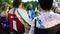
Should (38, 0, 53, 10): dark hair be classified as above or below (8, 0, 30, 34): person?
above

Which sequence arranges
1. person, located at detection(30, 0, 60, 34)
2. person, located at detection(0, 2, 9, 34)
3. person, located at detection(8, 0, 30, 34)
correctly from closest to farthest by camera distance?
person, located at detection(30, 0, 60, 34) → person, located at detection(8, 0, 30, 34) → person, located at detection(0, 2, 9, 34)

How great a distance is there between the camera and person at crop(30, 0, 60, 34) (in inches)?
135

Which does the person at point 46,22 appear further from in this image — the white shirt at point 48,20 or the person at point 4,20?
the person at point 4,20

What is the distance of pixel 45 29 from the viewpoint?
345 centimetres

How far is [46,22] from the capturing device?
11.4ft

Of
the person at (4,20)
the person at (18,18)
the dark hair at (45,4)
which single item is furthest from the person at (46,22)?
the person at (4,20)

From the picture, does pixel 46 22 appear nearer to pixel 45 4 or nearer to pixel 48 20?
pixel 48 20

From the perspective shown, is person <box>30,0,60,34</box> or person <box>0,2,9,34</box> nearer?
person <box>30,0,60,34</box>

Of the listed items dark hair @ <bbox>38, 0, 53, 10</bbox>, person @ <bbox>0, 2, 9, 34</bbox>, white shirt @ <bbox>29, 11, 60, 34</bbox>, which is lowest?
person @ <bbox>0, 2, 9, 34</bbox>

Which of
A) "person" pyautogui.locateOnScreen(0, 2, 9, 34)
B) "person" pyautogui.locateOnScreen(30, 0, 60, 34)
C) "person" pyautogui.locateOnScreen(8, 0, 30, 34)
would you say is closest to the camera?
"person" pyautogui.locateOnScreen(30, 0, 60, 34)

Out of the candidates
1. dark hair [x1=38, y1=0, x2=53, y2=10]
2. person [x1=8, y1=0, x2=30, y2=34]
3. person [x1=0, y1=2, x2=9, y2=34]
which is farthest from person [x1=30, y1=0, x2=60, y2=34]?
person [x1=0, y1=2, x2=9, y2=34]

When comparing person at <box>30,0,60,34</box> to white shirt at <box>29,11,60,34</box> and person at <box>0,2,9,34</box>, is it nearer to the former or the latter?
white shirt at <box>29,11,60,34</box>

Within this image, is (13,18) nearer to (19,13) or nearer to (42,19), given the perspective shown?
(19,13)

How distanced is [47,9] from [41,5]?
0.10 meters
